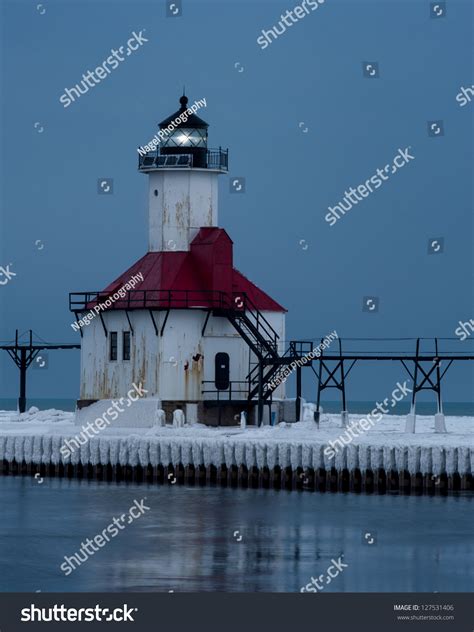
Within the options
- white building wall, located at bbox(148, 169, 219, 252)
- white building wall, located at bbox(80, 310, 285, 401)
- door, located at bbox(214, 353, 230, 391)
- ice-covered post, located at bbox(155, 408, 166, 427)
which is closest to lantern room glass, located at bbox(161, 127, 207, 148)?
white building wall, located at bbox(148, 169, 219, 252)

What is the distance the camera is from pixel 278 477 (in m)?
60.2

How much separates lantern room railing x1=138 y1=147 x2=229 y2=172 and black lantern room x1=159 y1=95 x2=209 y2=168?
0.48ft

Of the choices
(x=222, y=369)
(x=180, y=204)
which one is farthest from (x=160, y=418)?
(x=180, y=204)

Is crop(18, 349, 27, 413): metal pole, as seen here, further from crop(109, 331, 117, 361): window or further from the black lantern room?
the black lantern room

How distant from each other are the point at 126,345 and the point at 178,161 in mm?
7658

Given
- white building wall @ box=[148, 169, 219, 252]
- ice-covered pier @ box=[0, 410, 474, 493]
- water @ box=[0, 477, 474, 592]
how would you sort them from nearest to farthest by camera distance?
water @ box=[0, 477, 474, 592]
ice-covered pier @ box=[0, 410, 474, 493]
white building wall @ box=[148, 169, 219, 252]

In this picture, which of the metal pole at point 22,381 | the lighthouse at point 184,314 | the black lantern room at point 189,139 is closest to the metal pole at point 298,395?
the lighthouse at point 184,314

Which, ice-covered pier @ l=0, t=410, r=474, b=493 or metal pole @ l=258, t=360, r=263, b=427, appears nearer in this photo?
ice-covered pier @ l=0, t=410, r=474, b=493

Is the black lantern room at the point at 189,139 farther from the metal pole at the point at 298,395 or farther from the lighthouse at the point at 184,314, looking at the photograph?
the metal pole at the point at 298,395

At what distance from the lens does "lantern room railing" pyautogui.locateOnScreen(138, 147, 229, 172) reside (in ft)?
234

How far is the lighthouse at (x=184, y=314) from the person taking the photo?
69062 millimetres

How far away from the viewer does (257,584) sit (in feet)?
141

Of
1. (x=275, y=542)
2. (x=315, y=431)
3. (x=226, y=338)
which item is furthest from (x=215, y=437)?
(x=275, y=542)

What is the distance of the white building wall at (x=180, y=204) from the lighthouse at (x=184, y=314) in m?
0.04
